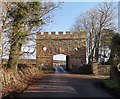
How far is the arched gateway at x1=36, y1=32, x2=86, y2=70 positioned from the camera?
51312 mm

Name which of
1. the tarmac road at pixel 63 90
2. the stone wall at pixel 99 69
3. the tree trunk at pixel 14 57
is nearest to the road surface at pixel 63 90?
the tarmac road at pixel 63 90

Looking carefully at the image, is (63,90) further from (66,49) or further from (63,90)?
(66,49)

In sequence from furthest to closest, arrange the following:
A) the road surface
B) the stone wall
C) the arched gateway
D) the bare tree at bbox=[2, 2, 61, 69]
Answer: the arched gateway < the stone wall < the bare tree at bbox=[2, 2, 61, 69] < the road surface

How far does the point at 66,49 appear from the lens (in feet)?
169

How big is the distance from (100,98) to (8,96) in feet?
13.9

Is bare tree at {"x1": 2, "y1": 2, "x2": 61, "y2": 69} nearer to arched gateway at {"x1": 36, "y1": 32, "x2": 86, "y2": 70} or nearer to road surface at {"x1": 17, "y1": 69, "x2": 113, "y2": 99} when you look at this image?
road surface at {"x1": 17, "y1": 69, "x2": 113, "y2": 99}

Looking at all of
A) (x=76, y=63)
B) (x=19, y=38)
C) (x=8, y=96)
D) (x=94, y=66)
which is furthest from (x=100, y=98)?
(x=76, y=63)

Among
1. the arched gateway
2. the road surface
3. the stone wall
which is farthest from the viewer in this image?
the arched gateway

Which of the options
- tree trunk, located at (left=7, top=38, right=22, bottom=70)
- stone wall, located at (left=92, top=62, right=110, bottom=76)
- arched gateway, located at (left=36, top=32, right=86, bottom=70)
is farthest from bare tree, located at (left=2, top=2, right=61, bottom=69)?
arched gateway, located at (left=36, top=32, right=86, bottom=70)

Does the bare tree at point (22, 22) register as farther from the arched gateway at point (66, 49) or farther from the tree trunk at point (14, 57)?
the arched gateway at point (66, 49)

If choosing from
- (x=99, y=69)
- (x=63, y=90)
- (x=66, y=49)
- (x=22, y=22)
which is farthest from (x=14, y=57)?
(x=66, y=49)

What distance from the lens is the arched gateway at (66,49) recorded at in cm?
5131

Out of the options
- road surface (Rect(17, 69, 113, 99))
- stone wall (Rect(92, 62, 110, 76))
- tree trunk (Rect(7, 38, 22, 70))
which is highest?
tree trunk (Rect(7, 38, 22, 70))

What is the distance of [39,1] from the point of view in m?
26.9
